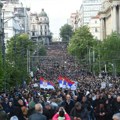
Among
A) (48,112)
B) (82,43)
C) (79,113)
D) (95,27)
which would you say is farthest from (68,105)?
(95,27)

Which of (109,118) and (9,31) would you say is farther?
(9,31)

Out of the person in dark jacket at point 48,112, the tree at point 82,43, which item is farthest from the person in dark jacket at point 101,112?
the tree at point 82,43

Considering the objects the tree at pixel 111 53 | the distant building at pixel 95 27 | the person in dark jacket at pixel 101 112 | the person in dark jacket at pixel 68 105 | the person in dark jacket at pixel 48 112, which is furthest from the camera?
the distant building at pixel 95 27

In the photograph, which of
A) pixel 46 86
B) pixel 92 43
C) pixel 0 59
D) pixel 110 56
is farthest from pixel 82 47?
pixel 46 86

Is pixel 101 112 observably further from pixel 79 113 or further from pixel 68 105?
pixel 79 113

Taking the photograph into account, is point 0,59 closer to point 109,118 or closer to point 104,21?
point 109,118

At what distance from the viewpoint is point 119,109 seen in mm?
20828

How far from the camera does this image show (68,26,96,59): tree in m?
134

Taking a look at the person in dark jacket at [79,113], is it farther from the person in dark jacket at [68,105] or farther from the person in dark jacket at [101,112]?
the person in dark jacket at [68,105]

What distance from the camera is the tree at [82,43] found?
5271 inches

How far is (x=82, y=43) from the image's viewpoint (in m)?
137

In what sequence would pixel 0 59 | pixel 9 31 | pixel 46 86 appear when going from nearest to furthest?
1. pixel 46 86
2. pixel 0 59
3. pixel 9 31

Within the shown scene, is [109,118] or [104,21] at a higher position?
[104,21]

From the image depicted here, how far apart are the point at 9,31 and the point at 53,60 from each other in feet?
44.0
